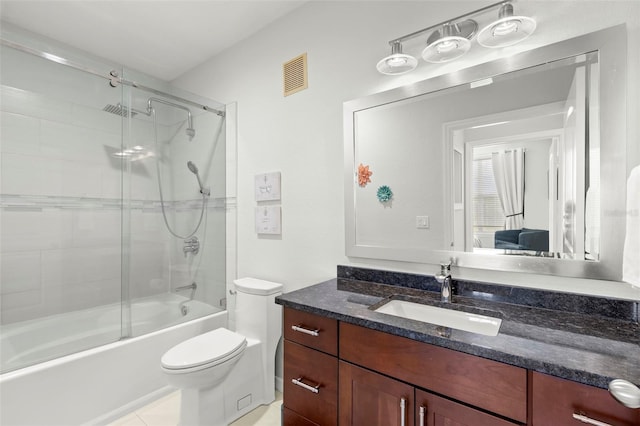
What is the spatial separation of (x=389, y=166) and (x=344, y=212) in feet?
1.24

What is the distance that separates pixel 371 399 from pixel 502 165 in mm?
1112

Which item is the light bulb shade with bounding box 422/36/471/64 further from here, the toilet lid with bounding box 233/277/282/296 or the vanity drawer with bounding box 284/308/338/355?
the toilet lid with bounding box 233/277/282/296

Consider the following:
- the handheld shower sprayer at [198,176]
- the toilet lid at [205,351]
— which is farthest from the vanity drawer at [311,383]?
the handheld shower sprayer at [198,176]

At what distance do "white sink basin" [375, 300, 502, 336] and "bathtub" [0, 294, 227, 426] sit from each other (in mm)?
1691

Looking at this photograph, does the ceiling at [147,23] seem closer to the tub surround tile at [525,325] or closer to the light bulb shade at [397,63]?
the light bulb shade at [397,63]

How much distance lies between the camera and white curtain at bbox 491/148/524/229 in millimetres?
1293

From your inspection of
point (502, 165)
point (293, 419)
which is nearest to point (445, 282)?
point (502, 165)

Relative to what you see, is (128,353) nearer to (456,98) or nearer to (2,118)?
(2,118)

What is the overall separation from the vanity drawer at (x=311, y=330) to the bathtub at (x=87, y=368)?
1278mm

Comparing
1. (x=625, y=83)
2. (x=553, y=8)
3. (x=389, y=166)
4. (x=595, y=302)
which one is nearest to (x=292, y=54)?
(x=389, y=166)

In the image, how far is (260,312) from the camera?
79.2 inches

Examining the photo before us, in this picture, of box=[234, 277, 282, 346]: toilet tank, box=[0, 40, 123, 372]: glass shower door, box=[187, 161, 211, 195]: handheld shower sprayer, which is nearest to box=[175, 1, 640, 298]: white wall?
box=[234, 277, 282, 346]: toilet tank

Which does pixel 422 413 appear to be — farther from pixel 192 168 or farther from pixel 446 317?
pixel 192 168

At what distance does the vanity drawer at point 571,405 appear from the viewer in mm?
711
